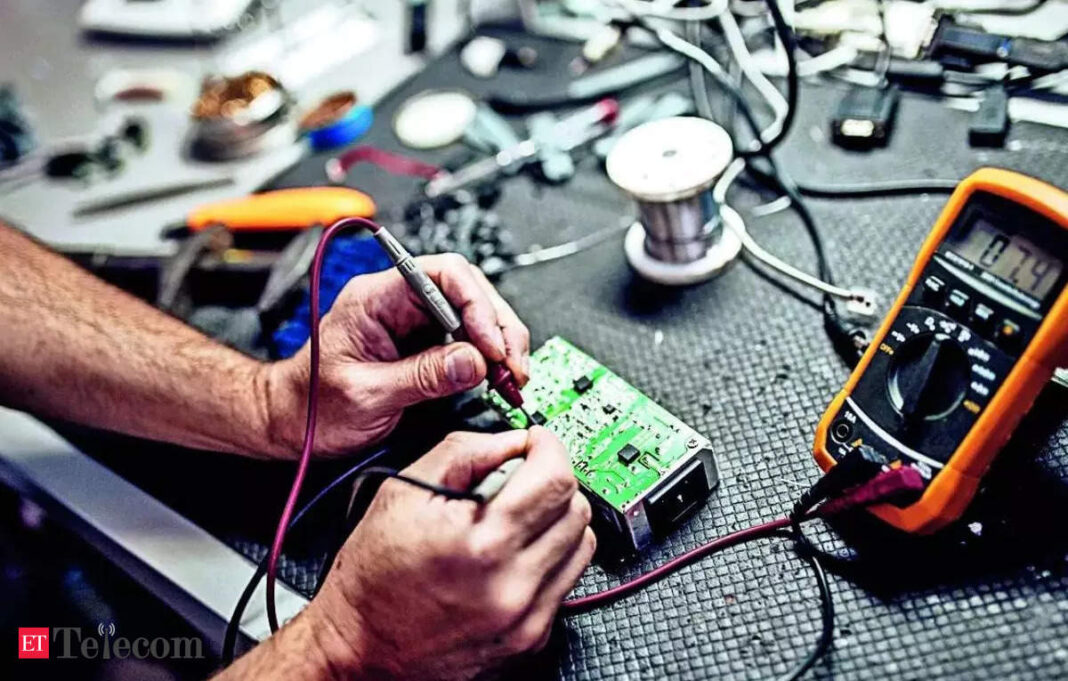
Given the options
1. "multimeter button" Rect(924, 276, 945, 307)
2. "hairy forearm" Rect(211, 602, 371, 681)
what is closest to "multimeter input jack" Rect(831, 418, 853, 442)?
"multimeter button" Rect(924, 276, 945, 307)

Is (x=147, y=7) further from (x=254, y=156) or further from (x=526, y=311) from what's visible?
(x=526, y=311)

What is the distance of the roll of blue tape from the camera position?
1.14 metres

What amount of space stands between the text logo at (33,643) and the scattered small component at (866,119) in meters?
1.01

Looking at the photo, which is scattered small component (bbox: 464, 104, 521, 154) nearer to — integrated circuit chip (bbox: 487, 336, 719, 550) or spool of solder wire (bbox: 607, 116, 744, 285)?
spool of solder wire (bbox: 607, 116, 744, 285)

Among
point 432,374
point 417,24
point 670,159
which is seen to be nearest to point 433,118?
point 417,24

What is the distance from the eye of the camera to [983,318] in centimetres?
59

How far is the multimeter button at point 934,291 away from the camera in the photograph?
2.06 ft

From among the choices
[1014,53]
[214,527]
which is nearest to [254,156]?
[214,527]

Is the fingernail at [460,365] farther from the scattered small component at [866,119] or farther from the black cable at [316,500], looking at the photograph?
the scattered small component at [866,119]

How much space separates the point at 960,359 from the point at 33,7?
1.71 m

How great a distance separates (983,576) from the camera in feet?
1.97

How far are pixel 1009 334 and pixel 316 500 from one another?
20.3 inches

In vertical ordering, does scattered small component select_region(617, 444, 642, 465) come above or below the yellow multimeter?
below

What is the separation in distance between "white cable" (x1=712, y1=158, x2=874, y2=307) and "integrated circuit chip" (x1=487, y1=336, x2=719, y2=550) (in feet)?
0.71
